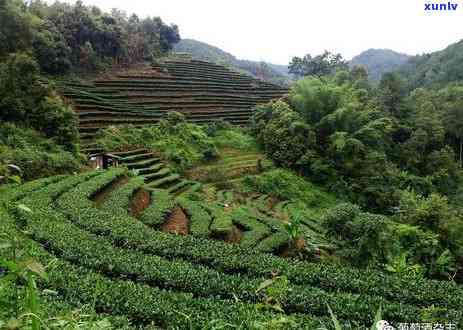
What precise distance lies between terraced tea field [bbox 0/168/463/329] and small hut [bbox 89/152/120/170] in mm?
6597

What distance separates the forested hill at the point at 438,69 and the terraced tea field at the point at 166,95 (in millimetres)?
25412

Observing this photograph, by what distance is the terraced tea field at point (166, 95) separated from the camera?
75.3 feet

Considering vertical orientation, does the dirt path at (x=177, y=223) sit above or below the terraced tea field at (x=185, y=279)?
below

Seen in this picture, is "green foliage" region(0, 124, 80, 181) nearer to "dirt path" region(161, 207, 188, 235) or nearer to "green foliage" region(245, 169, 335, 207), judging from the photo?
"dirt path" region(161, 207, 188, 235)

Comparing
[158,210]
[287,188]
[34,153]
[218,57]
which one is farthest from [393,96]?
[218,57]

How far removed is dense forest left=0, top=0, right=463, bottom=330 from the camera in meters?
4.85

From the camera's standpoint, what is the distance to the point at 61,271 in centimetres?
518

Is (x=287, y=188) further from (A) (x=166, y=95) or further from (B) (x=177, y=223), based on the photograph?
(A) (x=166, y=95)

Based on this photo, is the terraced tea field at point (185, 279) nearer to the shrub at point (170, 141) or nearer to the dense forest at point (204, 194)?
the dense forest at point (204, 194)

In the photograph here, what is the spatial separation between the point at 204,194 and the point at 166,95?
16.7m

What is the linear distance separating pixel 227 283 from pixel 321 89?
56.0 ft

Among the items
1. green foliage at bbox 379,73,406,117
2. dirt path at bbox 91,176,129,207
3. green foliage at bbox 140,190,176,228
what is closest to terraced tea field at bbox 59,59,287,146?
dirt path at bbox 91,176,129,207

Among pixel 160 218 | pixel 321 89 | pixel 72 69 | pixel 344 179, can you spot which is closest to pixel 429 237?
pixel 160 218

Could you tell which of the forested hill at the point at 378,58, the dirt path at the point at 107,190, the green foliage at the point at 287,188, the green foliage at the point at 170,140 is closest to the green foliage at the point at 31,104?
the green foliage at the point at 170,140
